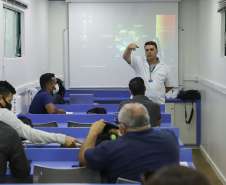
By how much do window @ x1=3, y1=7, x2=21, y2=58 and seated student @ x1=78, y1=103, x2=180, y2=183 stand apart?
11.2 ft

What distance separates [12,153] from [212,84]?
14.3ft

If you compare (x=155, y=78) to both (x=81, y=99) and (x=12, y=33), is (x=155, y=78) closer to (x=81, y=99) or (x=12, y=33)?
(x=81, y=99)

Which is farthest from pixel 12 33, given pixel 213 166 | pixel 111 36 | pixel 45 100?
pixel 213 166

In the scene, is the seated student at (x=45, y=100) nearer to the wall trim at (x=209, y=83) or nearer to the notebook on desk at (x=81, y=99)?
the notebook on desk at (x=81, y=99)

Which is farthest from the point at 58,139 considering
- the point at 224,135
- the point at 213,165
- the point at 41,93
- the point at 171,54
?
the point at 171,54

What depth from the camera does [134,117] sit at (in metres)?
2.60

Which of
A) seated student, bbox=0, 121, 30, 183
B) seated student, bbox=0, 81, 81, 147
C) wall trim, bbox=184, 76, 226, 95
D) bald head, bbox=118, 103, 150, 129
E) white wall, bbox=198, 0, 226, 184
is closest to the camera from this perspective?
bald head, bbox=118, 103, 150, 129

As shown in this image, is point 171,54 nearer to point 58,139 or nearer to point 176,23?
point 176,23

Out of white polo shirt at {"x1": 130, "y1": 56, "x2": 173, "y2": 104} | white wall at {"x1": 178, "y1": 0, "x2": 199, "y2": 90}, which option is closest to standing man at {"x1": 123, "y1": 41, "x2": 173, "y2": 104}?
white polo shirt at {"x1": 130, "y1": 56, "x2": 173, "y2": 104}

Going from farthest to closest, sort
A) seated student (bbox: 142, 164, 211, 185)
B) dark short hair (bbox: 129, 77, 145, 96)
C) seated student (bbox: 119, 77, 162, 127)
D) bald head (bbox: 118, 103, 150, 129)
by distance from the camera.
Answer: dark short hair (bbox: 129, 77, 145, 96) < seated student (bbox: 119, 77, 162, 127) < bald head (bbox: 118, 103, 150, 129) < seated student (bbox: 142, 164, 211, 185)

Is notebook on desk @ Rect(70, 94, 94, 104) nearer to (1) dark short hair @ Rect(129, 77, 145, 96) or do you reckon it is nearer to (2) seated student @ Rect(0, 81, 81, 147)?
(1) dark short hair @ Rect(129, 77, 145, 96)

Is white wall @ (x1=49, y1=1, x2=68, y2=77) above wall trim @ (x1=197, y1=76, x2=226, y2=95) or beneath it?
above

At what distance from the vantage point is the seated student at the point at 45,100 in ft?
17.9

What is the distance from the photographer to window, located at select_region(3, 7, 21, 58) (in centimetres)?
559
